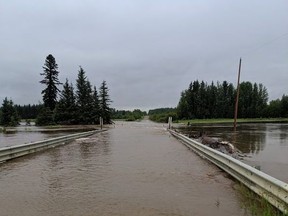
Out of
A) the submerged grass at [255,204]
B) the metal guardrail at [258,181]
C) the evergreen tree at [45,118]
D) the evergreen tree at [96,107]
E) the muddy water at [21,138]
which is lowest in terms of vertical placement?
the muddy water at [21,138]

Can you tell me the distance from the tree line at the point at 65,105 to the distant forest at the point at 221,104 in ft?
170

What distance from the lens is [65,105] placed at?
226 feet

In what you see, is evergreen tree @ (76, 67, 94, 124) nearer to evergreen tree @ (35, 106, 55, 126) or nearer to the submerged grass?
evergreen tree @ (35, 106, 55, 126)

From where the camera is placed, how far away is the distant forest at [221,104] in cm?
12800

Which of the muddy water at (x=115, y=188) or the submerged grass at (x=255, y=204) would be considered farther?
the muddy water at (x=115, y=188)

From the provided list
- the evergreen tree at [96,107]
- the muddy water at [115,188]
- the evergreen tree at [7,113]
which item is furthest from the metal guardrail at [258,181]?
the evergreen tree at [7,113]

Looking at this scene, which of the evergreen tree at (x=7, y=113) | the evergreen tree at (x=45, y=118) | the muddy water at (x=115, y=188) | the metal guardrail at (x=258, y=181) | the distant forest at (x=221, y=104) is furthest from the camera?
the distant forest at (x=221, y=104)

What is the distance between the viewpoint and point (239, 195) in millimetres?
8055

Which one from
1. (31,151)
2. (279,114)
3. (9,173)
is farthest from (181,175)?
(279,114)

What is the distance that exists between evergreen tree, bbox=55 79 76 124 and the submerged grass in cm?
6176

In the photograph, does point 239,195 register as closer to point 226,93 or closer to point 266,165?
point 266,165

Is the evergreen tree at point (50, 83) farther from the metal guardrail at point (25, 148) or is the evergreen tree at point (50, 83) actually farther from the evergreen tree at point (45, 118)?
the metal guardrail at point (25, 148)

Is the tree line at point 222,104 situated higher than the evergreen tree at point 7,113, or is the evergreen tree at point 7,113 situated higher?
the tree line at point 222,104

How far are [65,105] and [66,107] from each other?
1.40 ft
